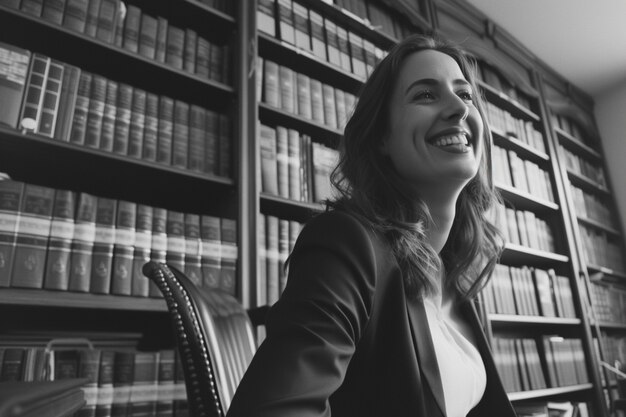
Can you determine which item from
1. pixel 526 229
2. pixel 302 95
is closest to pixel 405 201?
pixel 302 95

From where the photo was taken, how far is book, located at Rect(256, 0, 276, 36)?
1703 millimetres

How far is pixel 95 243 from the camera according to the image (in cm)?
117

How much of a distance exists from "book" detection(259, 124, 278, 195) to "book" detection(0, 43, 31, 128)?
693mm

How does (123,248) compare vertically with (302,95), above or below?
below

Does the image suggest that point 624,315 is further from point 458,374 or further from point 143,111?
point 143,111

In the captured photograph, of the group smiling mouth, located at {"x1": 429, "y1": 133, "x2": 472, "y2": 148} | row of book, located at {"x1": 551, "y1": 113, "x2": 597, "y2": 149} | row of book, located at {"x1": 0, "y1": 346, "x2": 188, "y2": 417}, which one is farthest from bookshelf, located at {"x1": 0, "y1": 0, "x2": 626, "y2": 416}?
smiling mouth, located at {"x1": 429, "y1": 133, "x2": 472, "y2": 148}

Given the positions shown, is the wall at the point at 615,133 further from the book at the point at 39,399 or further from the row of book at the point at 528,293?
the book at the point at 39,399

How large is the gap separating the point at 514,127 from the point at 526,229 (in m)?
0.66

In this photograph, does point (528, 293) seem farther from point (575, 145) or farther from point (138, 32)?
point (138, 32)

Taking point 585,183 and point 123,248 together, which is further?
point 585,183

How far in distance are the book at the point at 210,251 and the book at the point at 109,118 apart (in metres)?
0.33

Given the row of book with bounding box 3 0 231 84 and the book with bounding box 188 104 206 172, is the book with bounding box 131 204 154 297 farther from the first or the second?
the row of book with bounding box 3 0 231 84

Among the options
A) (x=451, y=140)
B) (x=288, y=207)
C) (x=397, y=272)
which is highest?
(x=288, y=207)

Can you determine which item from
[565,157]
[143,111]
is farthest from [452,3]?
[143,111]
